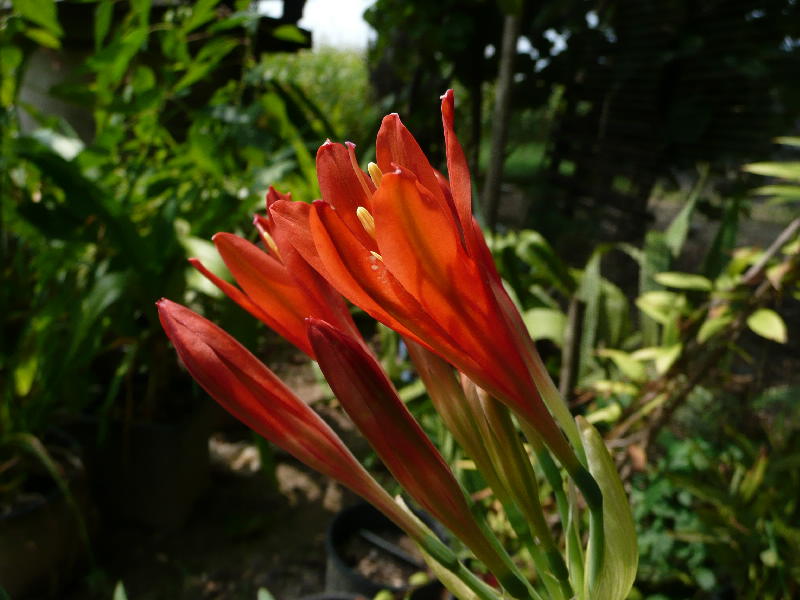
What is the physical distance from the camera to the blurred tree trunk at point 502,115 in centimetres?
141

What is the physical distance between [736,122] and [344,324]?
1.69 meters

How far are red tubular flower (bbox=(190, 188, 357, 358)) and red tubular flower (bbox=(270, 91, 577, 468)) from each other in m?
0.03

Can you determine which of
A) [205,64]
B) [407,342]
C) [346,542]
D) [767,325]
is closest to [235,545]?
[346,542]

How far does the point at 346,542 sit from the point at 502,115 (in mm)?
936

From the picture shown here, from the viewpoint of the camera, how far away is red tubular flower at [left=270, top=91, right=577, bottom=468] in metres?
0.21

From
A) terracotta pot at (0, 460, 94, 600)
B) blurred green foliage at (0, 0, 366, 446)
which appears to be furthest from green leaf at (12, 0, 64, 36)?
terracotta pot at (0, 460, 94, 600)

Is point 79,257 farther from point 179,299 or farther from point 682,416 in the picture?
point 682,416

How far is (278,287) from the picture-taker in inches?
10.9

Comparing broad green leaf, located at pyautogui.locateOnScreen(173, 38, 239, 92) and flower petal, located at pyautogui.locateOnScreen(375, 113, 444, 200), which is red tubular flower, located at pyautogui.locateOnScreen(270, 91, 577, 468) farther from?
broad green leaf, located at pyautogui.locateOnScreen(173, 38, 239, 92)

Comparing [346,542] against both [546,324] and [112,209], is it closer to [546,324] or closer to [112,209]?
[546,324]

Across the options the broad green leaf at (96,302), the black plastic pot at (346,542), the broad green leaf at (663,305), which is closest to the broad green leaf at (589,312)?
the broad green leaf at (663,305)

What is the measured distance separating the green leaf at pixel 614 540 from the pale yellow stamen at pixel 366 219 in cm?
12

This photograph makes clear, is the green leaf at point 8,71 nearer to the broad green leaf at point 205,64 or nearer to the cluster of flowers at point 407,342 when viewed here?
the broad green leaf at point 205,64

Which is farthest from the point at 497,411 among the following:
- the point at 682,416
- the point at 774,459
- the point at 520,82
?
the point at 520,82
